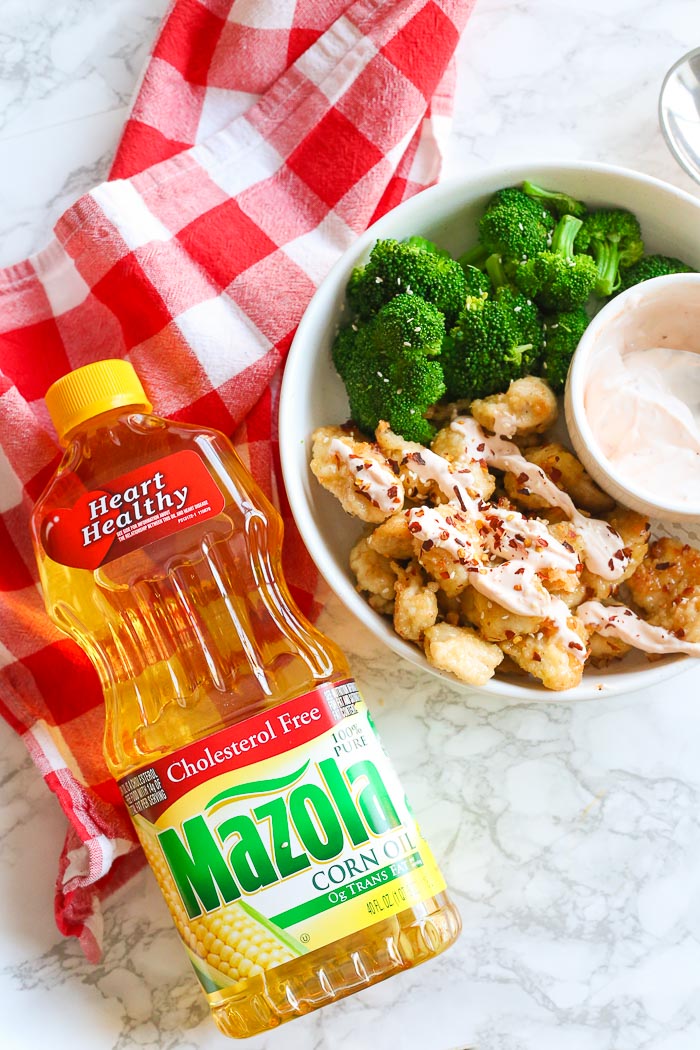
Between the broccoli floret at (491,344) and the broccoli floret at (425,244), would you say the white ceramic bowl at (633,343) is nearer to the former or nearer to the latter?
the broccoli floret at (491,344)

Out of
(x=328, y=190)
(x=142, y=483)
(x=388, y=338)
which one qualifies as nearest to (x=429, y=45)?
(x=328, y=190)

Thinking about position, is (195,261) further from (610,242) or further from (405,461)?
(610,242)

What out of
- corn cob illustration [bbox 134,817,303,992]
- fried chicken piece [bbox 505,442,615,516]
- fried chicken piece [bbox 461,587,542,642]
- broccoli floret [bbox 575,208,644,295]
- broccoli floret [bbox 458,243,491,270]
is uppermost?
broccoli floret [bbox 458,243,491,270]

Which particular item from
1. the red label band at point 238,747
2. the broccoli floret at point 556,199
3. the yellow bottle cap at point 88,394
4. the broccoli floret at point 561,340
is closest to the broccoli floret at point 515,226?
the broccoli floret at point 556,199

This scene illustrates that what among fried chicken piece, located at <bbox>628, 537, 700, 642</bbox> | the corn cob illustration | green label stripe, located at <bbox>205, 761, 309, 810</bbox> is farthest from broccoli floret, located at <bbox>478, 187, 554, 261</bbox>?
the corn cob illustration

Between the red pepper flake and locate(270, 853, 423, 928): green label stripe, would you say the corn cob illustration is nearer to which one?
locate(270, 853, 423, 928): green label stripe

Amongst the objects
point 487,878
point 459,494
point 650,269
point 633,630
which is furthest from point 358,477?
point 487,878
